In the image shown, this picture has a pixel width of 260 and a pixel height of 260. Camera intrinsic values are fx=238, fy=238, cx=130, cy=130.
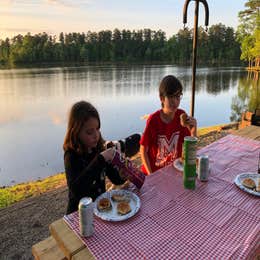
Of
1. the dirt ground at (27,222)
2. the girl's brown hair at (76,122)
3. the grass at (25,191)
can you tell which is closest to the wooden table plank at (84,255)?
the girl's brown hair at (76,122)

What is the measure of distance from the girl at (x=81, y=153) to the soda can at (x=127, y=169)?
0.40 feet

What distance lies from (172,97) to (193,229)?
1133mm

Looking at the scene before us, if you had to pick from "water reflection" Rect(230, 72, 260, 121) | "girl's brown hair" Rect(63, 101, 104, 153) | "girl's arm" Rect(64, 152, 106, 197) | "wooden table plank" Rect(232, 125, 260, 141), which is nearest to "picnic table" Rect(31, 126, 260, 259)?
"girl's arm" Rect(64, 152, 106, 197)

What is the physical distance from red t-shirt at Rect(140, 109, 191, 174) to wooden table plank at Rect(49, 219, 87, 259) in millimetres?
1117

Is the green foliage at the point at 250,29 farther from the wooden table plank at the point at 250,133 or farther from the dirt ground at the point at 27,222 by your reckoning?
the dirt ground at the point at 27,222

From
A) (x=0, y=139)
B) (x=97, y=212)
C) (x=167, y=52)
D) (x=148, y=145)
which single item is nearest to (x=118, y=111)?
(x=0, y=139)

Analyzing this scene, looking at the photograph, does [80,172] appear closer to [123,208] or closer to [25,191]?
[123,208]

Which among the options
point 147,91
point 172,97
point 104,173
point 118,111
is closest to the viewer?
point 104,173

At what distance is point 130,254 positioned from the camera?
915mm

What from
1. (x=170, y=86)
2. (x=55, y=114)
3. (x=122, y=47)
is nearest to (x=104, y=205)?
(x=170, y=86)

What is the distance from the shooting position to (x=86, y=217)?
0.97 m

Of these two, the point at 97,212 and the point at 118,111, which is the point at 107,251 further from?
the point at 118,111

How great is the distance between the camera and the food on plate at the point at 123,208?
115 cm

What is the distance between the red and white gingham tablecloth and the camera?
0.93 meters
